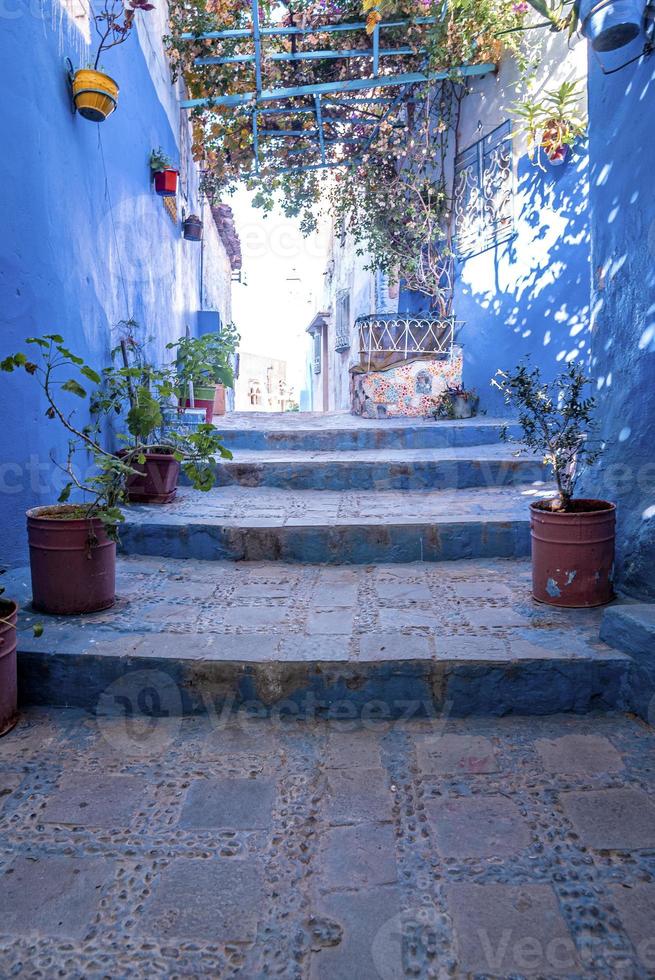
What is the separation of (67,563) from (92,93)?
8.37 feet

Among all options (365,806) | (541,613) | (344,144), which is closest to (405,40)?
(344,144)

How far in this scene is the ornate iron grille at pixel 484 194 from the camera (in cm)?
650

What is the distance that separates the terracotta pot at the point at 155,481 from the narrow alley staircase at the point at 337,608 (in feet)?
0.43

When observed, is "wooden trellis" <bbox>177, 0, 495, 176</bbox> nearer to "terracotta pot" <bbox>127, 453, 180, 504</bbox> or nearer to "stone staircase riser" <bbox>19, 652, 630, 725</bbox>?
"terracotta pot" <bbox>127, 453, 180, 504</bbox>

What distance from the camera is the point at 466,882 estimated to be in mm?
1484

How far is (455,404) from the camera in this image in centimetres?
676

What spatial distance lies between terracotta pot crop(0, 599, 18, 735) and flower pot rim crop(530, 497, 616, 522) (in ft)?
6.71

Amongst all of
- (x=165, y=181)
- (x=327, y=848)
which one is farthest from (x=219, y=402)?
(x=327, y=848)

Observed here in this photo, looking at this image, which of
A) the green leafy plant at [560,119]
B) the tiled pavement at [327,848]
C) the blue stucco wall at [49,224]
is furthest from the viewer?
the green leafy plant at [560,119]

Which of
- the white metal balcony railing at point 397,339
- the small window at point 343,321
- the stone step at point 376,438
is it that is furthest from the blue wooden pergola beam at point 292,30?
the small window at point 343,321

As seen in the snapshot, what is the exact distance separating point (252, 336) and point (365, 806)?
99.6 feet

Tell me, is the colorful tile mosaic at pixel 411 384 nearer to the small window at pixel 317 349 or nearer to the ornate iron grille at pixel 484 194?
the ornate iron grille at pixel 484 194

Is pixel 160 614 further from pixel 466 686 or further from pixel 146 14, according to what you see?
pixel 146 14

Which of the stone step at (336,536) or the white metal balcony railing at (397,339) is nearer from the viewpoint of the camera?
the stone step at (336,536)
